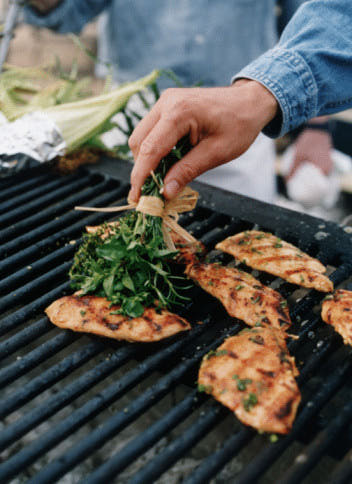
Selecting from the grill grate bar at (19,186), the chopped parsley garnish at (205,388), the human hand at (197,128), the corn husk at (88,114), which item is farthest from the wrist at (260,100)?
the grill grate bar at (19,186)

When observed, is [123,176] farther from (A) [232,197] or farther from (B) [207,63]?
(B) [207,63]

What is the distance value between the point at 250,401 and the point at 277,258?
2.46 ft

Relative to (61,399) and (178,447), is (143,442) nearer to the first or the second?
(178,447)

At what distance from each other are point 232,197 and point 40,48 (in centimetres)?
501

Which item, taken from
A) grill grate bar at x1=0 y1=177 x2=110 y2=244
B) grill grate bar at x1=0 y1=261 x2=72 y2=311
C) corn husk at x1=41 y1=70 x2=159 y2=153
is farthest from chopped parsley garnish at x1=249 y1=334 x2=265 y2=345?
corn husk at x1=41 y1=70 x2=159 y2=153

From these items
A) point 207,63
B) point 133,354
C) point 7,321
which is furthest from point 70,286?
point 207,63

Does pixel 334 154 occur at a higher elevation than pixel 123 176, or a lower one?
lower

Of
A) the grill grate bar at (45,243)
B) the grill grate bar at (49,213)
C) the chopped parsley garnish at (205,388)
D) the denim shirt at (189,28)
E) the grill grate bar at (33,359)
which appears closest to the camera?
the chopped parsley garnish at (205,388)

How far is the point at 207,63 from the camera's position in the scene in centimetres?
390

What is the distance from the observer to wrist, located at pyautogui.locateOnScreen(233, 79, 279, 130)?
71.7 inches

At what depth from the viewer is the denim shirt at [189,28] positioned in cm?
376

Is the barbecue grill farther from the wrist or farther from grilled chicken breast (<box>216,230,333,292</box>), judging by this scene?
the wrist

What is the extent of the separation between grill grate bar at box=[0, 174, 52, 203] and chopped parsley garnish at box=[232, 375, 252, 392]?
70.6 inches

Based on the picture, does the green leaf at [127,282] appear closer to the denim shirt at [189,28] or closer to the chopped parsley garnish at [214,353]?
the chopped parsley garnish at [214,353]
